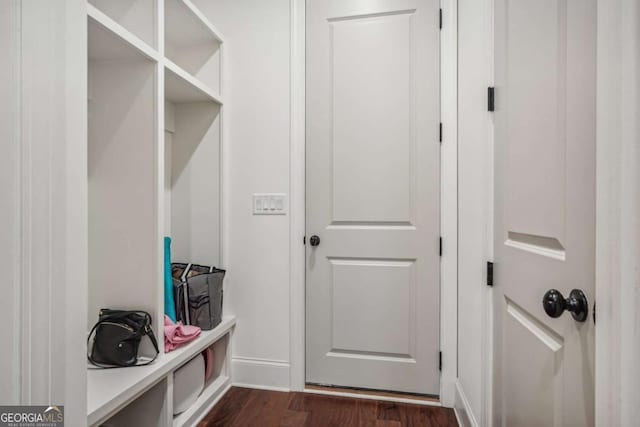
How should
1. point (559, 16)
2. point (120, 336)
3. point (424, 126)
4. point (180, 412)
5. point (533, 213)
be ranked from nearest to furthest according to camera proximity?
point (559, 16), point (533, 213), point (120, 336), point (180, 412), point (424, 126)

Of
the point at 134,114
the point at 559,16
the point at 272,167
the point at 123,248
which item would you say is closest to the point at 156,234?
the point at 123,248

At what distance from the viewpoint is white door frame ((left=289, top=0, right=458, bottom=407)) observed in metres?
1.78

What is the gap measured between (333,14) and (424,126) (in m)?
0.84

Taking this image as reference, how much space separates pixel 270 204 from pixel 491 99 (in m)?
1.26

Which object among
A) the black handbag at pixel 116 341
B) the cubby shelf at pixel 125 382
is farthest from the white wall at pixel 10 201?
the black handbag at pixel 116 341

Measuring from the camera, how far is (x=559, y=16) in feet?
2.48

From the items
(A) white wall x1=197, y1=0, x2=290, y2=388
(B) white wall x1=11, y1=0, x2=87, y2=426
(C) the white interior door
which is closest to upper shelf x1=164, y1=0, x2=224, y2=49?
(A) white wall x1=197, y1=0, x2=290, y2=388

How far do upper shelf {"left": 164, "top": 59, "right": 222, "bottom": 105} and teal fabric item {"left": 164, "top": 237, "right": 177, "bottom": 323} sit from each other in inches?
30.5

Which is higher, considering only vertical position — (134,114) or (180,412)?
(134,114)

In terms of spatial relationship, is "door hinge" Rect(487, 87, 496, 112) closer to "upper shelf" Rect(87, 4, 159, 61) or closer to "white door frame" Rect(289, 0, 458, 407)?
"white door frame" Rect(289, 0, 458, 407)

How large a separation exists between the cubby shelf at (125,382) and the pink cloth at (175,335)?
0.03 metres

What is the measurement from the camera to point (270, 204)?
1992 millimetres

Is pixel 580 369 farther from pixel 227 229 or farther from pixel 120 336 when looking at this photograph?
pixel 227 229

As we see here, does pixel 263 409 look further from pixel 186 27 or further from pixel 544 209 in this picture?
pixel 186 27
